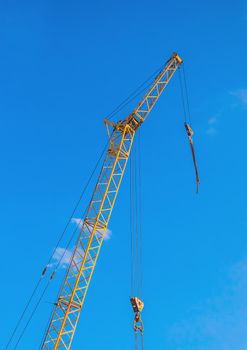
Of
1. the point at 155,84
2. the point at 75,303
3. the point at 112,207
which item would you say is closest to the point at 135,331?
the point at 75,303

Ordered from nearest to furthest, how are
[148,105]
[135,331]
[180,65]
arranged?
[135,331]
[148,105]
[180,65]

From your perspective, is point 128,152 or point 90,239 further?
point 128,152

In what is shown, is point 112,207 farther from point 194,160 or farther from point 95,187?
point 194,160

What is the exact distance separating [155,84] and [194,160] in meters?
8.57

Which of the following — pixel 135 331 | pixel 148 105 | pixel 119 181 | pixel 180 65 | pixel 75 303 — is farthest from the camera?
pixel 180 65

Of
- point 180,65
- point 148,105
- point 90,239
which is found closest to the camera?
point 90,239

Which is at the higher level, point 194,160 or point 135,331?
point 194,160

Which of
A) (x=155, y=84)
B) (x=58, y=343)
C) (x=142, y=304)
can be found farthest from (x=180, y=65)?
(x=58, y=343)

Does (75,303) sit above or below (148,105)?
below

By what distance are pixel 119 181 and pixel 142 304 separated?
1094cm

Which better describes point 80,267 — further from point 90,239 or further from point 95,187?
point 95,187

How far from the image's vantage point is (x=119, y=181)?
35.4 m

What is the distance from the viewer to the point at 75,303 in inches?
1203

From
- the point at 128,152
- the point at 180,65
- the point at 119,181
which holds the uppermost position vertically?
the point at 180,65
